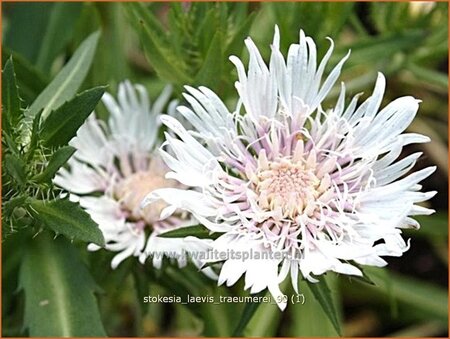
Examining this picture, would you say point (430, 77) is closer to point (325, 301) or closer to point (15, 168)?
point (325, 301)

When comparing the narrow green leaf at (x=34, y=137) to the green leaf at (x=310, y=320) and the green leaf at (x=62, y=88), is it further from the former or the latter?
the green leaf at (x=310, y=320)

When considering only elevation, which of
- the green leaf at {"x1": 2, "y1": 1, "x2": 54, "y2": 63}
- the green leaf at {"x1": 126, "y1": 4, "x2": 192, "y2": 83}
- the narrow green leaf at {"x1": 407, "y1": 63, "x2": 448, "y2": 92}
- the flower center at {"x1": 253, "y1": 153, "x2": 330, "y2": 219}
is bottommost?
the green leaf at {"x1": 2, "y1": 1, "x2": 54, "y2": 63}

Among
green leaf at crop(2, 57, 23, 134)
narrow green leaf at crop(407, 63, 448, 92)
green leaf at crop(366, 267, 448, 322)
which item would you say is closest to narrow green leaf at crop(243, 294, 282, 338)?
green leaf at crop(366, 267, 448, 322)

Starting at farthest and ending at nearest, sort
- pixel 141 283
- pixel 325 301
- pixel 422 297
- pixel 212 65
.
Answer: pixel 422 297
pixel 141 283
pixel 212 65
pixel 325 301

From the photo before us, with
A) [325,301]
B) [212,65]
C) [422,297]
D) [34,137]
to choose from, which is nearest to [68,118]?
[34,137]

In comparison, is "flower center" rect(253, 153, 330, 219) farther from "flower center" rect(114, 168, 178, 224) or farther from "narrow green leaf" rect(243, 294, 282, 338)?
"narrow green leaf" rect(243, 294, 282, 338)

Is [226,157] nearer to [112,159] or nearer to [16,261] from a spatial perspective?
[112,159]
